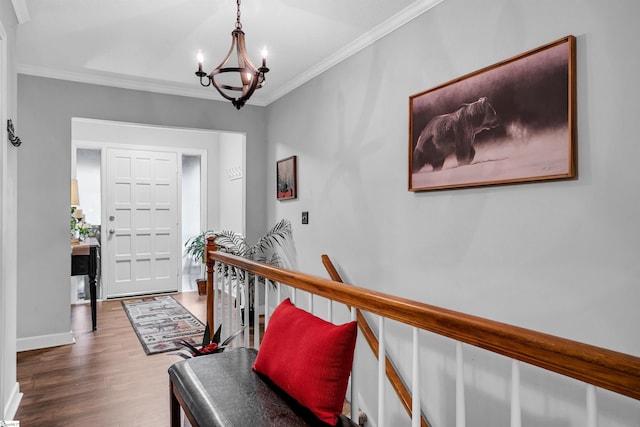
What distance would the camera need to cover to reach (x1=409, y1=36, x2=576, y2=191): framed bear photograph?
1653 millimetres

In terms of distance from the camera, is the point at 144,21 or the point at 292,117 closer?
the point at 144,21

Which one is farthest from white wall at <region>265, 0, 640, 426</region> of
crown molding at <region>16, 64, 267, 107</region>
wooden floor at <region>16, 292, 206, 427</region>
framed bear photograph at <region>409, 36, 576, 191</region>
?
crown molding at <region>16, 64, 267, 107</region>

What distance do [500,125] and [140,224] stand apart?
512cm

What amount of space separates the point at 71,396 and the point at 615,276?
3117 mm

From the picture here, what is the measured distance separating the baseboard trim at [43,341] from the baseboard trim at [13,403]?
3.32 ft

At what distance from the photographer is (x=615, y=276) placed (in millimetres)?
1495

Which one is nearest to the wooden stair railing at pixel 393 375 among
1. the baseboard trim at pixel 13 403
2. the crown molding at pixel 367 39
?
the crown molding at pixel 367 39

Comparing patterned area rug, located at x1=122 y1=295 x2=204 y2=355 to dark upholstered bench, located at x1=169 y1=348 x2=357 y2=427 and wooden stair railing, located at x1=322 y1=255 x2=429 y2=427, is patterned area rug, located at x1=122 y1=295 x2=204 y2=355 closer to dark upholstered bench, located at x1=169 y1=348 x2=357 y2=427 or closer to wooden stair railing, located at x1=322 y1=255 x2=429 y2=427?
wooden stair railing, located at x1=322 y1=255 x2=429 y2=427

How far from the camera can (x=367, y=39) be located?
9.36 ft

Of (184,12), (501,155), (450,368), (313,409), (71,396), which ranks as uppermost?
(184,12)

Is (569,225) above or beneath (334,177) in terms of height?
beneath

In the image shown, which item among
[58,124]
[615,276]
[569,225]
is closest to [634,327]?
[615,276]

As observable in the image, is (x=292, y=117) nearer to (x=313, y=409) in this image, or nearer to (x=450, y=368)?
(x=450, y=368)

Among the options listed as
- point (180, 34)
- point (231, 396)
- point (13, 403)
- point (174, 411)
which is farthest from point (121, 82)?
point (231, 396)
